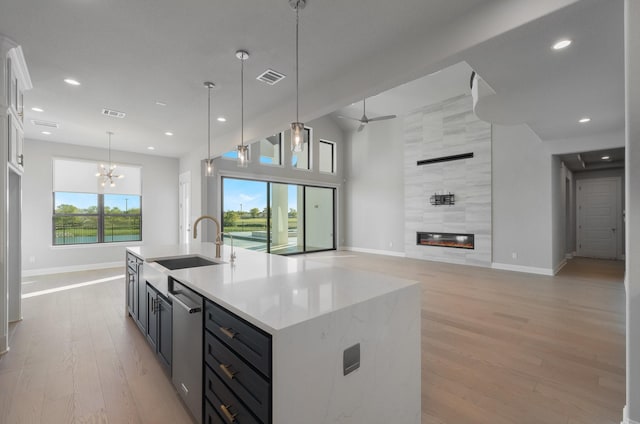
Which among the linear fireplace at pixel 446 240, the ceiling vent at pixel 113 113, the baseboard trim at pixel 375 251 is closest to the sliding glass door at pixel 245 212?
the ceiling vent at pixel 113 113

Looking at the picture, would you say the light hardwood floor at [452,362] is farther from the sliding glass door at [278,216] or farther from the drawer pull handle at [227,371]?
the sliding glass door at [278,216]

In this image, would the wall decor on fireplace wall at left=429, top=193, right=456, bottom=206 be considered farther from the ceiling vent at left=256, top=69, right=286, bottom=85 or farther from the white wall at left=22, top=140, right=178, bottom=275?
the white wall at left=22, top=140, right=178, bottom=275

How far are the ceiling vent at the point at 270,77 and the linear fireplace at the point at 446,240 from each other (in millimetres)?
5912

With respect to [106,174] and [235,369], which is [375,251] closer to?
[106,174]

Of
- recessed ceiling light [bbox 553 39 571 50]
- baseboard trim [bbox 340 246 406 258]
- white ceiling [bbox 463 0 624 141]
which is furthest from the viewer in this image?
baseboard trim [bbox 340 246 406 258]

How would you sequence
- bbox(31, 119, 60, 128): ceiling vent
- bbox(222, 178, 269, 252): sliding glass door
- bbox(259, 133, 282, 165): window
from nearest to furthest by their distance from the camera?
bbox(31, 119, 60, 128): ceiling vent, bbox(222, 178, 269, 252): sliding glass door, bbox(259, 133, 282, 165): window

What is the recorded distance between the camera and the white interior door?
723 cm

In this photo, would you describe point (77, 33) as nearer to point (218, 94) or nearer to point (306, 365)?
point (218, 94)

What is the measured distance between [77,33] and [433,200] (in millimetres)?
7374

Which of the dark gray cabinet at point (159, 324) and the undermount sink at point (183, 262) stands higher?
the undermount sink at point (183, 262)

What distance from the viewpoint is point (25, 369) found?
243cm

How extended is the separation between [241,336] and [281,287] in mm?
417

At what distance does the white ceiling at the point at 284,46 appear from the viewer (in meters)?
2.21

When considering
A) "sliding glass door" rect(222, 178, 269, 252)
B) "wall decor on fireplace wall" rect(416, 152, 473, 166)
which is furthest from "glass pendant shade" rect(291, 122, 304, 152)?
"wall decor on fireplace wall" rect(416, 152, 473, 166)
